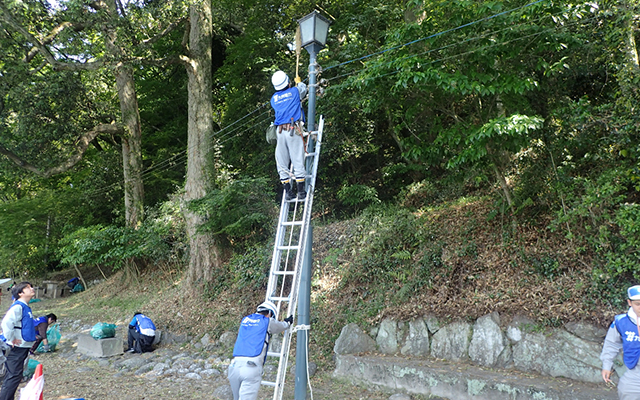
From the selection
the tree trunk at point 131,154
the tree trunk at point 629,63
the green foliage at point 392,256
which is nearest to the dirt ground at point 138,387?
the green foliage at point 392,256

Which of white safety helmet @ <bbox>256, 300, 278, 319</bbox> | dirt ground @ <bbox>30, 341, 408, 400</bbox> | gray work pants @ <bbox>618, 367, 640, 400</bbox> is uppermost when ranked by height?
white safety helmet @ <bbox>256, 300, 278, 319</bbox>

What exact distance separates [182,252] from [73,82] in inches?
274

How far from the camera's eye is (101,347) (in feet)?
30.3

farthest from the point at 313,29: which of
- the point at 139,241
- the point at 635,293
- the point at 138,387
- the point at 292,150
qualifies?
the point at 139,241

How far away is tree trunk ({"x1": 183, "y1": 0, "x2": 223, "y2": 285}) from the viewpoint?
12242 millimetres

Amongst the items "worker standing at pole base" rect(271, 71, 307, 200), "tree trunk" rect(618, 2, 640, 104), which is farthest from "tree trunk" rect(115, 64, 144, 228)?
"tree trunk" rect(618, 2, 640, 104)

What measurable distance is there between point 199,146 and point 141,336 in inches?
222

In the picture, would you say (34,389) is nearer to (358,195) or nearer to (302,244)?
(302,244)

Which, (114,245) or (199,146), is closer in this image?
(199,146)

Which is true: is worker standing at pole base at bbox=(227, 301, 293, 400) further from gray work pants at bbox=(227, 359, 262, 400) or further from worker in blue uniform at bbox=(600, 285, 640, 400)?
worker in blue uniform at bbox=(600, 285, 640, 400)

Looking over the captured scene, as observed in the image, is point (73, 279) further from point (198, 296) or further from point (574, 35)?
point (574, 35)

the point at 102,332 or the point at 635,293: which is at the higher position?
the point at 635,293

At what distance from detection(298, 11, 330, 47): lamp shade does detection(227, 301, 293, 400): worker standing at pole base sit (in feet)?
12.9

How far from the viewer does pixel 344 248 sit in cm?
976
